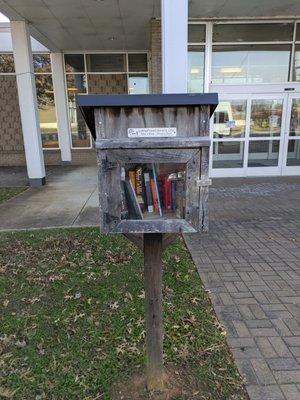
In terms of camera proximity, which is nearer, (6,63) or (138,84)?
(6,63)

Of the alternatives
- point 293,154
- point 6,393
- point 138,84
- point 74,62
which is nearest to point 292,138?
point 293,154

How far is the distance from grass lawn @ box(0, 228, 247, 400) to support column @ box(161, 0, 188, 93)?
2.53 metres

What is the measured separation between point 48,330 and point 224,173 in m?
7.19

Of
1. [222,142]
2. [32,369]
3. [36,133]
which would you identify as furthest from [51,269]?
[222,142]

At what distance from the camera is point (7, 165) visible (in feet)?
41.5

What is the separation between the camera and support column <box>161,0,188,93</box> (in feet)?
14.6

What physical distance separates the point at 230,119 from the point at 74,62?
6621 millimetres

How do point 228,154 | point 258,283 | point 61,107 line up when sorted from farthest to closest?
point 61,107
point 228,154
point 258,283

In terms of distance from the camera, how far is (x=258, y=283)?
354 centimetres

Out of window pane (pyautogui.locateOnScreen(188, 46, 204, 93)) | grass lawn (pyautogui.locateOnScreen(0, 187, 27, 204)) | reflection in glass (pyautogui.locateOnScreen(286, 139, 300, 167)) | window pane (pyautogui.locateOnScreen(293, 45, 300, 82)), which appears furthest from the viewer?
reflection in glass (pyautogui.locateOnScreen(286, 139, 300, 167))

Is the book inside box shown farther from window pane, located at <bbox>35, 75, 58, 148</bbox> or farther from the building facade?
window pane, located at <bbox>35, 75, 58, 148</bbox>

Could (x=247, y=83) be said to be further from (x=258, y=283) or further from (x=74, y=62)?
(x=74, y=62)

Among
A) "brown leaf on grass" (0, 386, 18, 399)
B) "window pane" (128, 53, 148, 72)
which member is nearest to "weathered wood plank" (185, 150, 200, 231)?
"brown leaf on grass" (0, 386, 18, 399)

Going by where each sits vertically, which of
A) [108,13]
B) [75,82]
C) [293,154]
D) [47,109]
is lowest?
[293,154]
